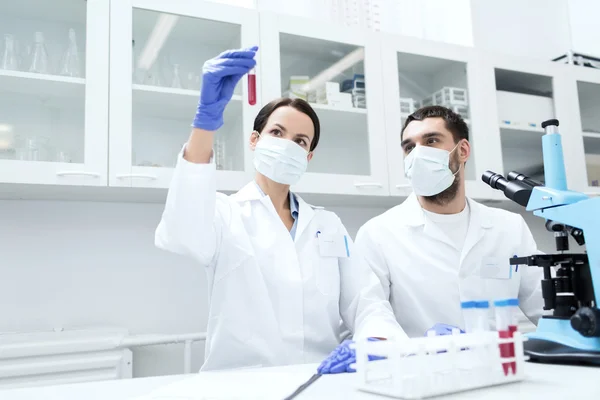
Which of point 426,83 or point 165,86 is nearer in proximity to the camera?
point 165,86

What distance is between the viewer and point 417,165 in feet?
5.42

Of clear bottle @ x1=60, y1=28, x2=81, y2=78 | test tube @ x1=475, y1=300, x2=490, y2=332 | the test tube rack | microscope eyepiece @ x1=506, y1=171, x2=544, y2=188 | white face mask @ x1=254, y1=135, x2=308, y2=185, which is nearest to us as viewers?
the test tube rack

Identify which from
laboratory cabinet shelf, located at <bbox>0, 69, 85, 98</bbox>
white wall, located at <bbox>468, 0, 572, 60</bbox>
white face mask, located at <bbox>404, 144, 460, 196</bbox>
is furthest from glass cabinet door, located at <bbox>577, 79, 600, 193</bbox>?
laboratory cabinet shelf, located at <bbox>0, 69, 85, 98</bbox>

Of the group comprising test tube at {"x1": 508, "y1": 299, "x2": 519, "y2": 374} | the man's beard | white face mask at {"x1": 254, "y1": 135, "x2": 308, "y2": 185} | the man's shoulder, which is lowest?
test tube at {"x1": 508, "y1": 299, "x2": 519, "y2": 374}

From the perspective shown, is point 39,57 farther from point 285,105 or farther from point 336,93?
point 336,93

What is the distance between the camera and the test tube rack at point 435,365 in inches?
24.9

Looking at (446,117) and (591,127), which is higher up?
(591,127)

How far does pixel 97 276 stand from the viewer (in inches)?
78.2

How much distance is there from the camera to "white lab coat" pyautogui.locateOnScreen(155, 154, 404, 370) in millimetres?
1212

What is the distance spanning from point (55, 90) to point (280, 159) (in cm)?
90

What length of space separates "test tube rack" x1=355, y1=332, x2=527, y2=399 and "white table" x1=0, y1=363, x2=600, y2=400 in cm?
2

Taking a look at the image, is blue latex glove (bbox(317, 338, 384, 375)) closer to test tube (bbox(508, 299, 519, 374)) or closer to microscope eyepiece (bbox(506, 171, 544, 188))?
test tube (bbox(508, 299, 519, 374))

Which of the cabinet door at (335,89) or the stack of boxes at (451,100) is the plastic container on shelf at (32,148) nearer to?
the cabinet door at (335,89)

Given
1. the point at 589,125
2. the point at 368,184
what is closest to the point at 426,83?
the point at 368,184
